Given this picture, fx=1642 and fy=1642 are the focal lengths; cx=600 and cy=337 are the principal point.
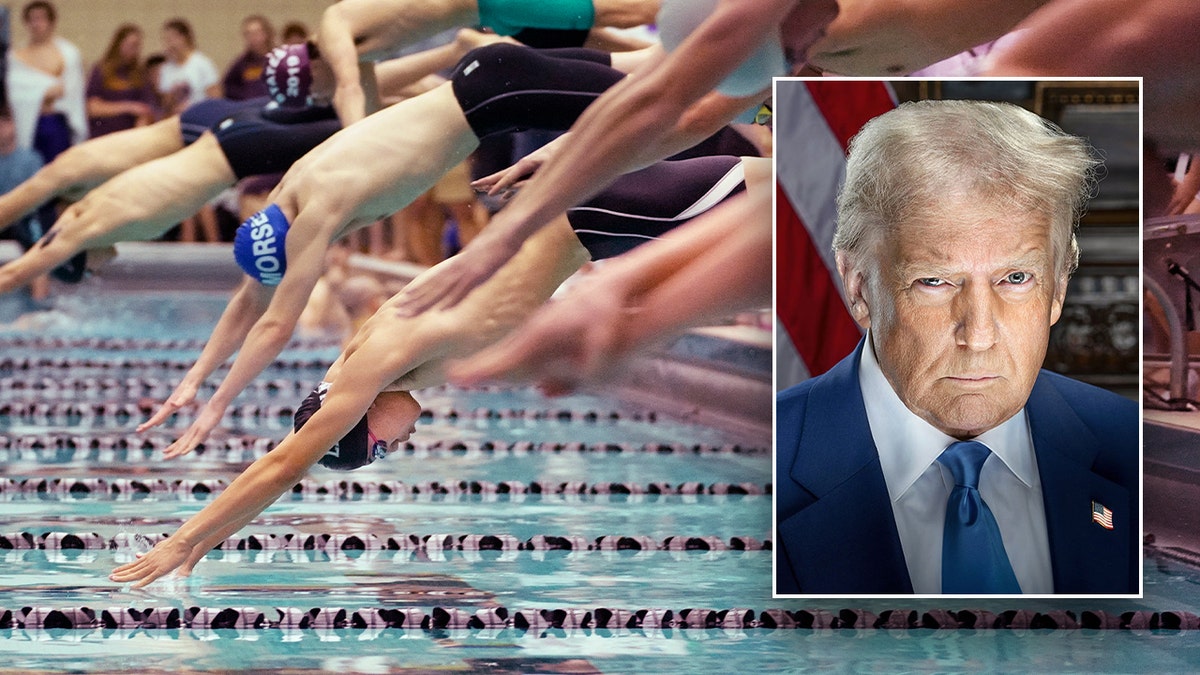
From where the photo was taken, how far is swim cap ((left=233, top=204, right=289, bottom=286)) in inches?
179

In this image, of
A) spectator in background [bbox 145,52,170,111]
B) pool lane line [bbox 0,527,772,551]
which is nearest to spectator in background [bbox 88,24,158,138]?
spectator in background [bbox 145,52,170,111]

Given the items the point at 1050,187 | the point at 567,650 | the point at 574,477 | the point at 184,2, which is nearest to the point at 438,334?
the point at 567,650

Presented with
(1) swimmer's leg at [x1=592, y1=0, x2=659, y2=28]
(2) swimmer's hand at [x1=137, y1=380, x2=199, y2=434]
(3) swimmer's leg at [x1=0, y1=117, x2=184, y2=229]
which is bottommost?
(2) swimmer's hand at [x1=137, y1=380, x2=199, y2=434]

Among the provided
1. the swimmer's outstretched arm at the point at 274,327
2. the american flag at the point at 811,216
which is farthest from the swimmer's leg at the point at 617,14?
the american flag at the point at 811,216

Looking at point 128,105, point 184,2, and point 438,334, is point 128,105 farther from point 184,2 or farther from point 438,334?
point 438,334

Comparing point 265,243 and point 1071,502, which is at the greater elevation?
point 265,243

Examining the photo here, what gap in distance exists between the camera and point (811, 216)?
3.61 meters

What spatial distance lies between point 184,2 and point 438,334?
336 inches

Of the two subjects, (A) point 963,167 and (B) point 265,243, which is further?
(B) point 265,243

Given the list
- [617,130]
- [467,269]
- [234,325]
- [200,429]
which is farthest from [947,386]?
[234,325]

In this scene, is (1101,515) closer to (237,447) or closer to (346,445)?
(346,445)

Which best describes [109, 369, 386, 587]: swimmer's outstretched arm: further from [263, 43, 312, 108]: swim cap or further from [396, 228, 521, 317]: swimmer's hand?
[263, 43, 312, 108]: swim cap

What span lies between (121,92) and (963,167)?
7804mm

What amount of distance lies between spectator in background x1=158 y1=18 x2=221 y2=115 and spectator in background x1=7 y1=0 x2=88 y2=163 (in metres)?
0.53
